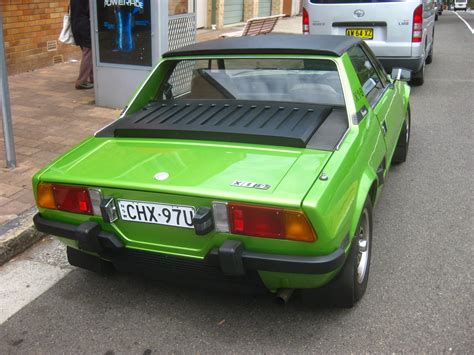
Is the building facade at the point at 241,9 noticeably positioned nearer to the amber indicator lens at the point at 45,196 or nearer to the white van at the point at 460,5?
the amber indicator lens at the point at 45,196

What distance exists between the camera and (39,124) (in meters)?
6.23

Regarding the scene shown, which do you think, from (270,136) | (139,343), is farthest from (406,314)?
(139,343)

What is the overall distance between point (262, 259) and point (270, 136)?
2.45ft

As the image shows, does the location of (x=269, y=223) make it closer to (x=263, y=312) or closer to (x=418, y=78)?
(x=263, y=312)

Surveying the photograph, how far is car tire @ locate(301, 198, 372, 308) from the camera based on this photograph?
108 inches

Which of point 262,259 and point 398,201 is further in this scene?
point 398,201

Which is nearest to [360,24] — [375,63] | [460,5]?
[375,63]

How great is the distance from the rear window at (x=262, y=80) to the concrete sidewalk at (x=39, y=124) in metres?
1.48

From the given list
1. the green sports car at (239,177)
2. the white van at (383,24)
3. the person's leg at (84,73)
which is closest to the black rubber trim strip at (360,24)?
the white van at (383,24)

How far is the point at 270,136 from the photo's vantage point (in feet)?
9.46

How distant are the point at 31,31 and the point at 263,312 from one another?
749 centimetres

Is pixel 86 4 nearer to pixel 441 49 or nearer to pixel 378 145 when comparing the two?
pixel 378 145

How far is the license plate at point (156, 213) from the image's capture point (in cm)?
256

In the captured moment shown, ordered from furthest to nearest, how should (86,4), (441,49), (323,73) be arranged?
(441,49) → (86,4) → (323,73)
